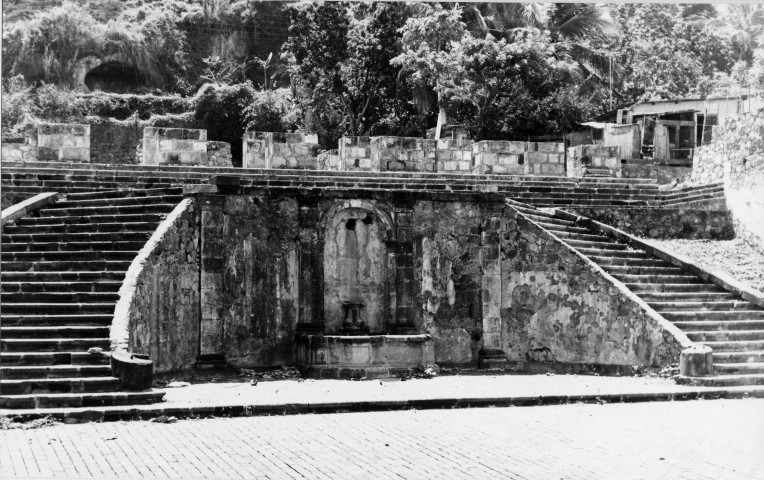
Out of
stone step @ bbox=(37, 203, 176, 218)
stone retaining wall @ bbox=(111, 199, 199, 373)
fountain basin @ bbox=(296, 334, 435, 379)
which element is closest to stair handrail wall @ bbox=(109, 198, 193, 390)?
stone retaining wall @ bbox=(111, 199, 199, 373)

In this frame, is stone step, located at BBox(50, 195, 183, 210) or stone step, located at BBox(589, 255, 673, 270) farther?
stone step, located at BBox(589, 255, 673, 270)

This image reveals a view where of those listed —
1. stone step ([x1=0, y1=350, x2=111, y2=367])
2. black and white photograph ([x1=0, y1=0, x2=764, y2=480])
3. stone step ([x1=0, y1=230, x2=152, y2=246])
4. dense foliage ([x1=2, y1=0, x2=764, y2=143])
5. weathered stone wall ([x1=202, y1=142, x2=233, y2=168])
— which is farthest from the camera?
dense foliage ([x1=2, y1=0, x2=764, y2=143])

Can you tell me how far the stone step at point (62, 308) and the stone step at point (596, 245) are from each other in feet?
25.5

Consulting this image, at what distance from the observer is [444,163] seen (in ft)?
73.0

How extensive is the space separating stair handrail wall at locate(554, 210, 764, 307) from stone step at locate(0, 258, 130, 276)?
802 centimetres

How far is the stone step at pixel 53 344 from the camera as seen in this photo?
13461 millimetres

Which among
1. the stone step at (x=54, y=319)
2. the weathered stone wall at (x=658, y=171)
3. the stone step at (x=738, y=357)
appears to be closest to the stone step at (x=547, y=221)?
the stone step at (x=738, y=357)

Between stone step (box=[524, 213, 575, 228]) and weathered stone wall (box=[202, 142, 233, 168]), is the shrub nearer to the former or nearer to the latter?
weathered stone wall (box=[202, 142, 233, 168])

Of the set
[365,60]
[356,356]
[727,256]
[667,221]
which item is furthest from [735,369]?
[365,60]

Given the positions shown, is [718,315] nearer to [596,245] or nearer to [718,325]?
[718,325]

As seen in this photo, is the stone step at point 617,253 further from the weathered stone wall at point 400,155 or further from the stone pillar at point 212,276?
the stone pillar at point 212,276

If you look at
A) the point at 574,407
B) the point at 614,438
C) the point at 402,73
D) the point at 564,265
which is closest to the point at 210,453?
the point at 614,438

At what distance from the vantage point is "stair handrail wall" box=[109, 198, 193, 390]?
12.9 metres

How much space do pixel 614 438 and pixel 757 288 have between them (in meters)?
7.37
